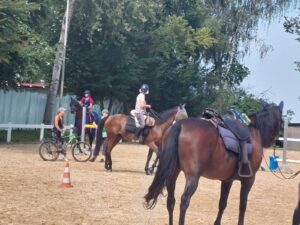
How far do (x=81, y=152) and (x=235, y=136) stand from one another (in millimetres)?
11909

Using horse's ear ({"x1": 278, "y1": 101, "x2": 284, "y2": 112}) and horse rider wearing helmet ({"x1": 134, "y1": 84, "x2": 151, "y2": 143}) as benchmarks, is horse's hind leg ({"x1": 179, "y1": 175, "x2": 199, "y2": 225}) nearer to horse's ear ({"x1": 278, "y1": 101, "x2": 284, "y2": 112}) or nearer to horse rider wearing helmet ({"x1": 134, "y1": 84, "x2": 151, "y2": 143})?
horse's ear ({"x1": 278, "y1": 101, "x2": 284, "y2": 112})

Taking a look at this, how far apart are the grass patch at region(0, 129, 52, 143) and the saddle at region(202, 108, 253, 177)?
818 inches

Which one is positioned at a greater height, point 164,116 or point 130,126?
point 164,116

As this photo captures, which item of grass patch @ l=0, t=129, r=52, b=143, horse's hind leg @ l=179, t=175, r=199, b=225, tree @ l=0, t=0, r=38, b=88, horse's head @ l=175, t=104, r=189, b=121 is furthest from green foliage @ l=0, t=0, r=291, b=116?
horse's hind leg @ l=179, t=175, r=199, b=225

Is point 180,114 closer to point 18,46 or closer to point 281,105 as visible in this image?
point 281,105

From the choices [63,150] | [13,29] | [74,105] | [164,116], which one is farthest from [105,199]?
[13,29]

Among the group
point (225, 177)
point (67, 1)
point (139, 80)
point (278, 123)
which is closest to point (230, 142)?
point (225, 177)

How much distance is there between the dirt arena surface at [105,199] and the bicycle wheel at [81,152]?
1.72 metres

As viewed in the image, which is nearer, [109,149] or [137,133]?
[137,133]

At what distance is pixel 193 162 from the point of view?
8.77 m

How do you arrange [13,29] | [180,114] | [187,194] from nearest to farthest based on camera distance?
[187,194], [180,114], [13,29]

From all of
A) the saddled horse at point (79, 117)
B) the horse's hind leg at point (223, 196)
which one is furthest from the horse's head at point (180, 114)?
the saddled horse at point (79, 117)

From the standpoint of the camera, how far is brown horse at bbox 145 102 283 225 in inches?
344

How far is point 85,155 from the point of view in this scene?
2075 centimetres
